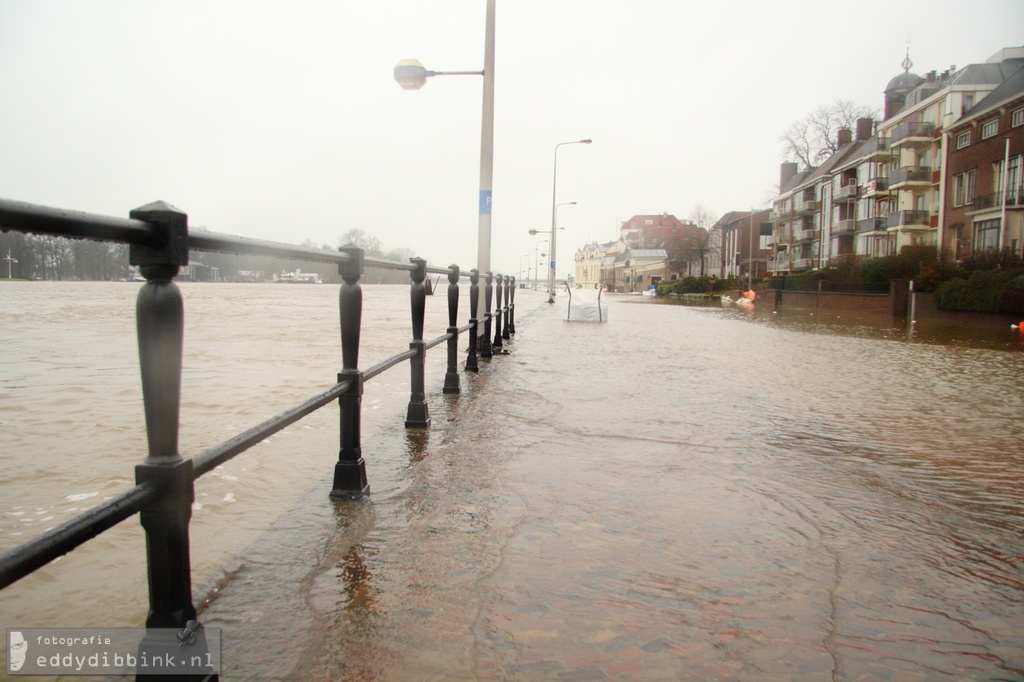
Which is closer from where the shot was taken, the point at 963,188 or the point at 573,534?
the point at 573,534

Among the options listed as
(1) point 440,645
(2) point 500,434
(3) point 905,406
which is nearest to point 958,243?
(3) point 905,406

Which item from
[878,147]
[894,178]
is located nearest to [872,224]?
[894,178]

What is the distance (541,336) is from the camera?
12734 millimetres

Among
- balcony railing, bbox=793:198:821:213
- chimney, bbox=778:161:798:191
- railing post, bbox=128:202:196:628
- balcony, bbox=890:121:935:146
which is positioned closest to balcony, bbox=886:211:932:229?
balcony, bbox=890:121:935:146

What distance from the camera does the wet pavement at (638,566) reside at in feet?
5.93

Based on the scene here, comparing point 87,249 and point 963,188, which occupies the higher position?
point 963,188

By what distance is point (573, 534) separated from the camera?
2.68 metres

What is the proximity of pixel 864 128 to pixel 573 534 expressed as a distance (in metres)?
64.1

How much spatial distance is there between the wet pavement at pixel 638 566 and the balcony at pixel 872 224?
4794 cm

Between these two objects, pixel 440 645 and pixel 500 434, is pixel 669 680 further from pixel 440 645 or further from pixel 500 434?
pixel 500 434

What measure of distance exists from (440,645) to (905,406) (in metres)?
5.15

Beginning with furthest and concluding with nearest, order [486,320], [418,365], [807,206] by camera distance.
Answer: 1. [807,206]
2. [486,320]
3. [418,365]

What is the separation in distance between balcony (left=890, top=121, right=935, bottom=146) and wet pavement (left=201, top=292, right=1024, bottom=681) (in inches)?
1774

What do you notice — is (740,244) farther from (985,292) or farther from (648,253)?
(985,292)
